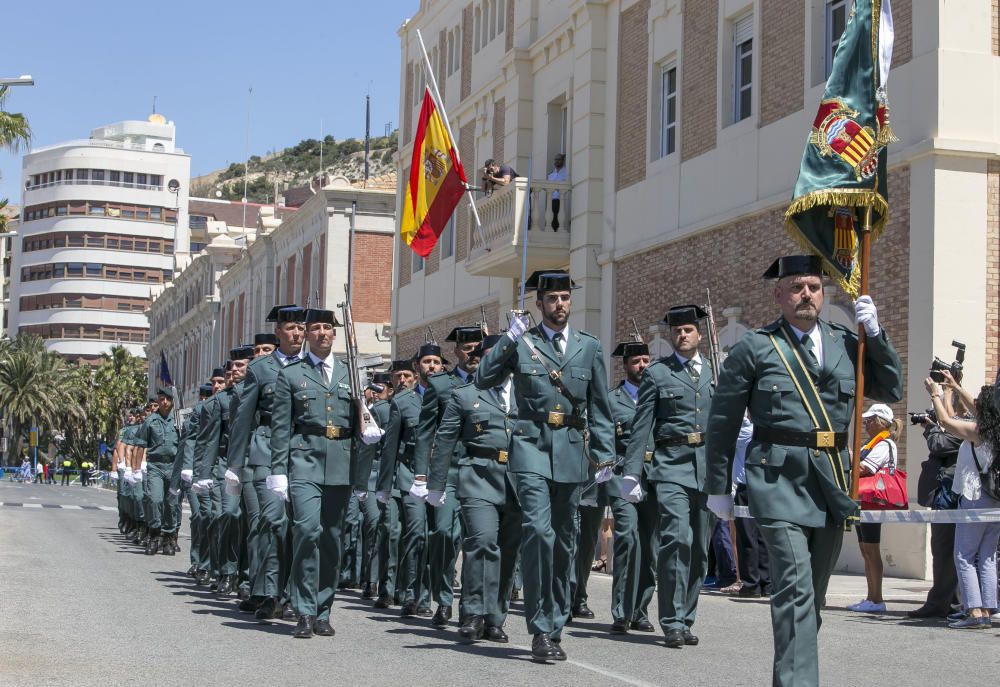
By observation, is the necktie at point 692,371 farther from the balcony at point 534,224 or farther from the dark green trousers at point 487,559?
the balcony at point 534,224

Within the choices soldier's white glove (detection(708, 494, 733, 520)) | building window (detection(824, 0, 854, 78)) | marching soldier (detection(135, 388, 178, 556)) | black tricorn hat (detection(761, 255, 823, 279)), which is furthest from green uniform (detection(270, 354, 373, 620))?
building window (detection(824, 0, 854, 78))

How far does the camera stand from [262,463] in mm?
12133

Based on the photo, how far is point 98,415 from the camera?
98562 millimetres

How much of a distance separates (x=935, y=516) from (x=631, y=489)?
11.1 feet

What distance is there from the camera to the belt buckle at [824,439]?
286 inches

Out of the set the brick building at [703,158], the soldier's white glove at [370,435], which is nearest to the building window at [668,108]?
the brick building at [703,158]

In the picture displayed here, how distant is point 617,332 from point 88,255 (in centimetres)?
10637

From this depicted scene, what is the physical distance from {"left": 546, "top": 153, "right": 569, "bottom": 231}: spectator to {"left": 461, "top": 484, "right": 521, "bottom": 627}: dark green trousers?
57.7 feet

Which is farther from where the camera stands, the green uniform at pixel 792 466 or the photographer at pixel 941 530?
the photographer at pixel 941 530

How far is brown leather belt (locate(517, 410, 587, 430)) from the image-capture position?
32.1ft

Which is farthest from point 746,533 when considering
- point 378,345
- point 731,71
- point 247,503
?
point 378,345

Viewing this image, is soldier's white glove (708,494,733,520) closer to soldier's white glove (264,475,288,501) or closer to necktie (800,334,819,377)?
necktie (800,334,819,377)

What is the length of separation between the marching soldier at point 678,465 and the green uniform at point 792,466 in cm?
261

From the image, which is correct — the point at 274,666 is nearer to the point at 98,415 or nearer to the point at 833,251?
the point at 833,251
